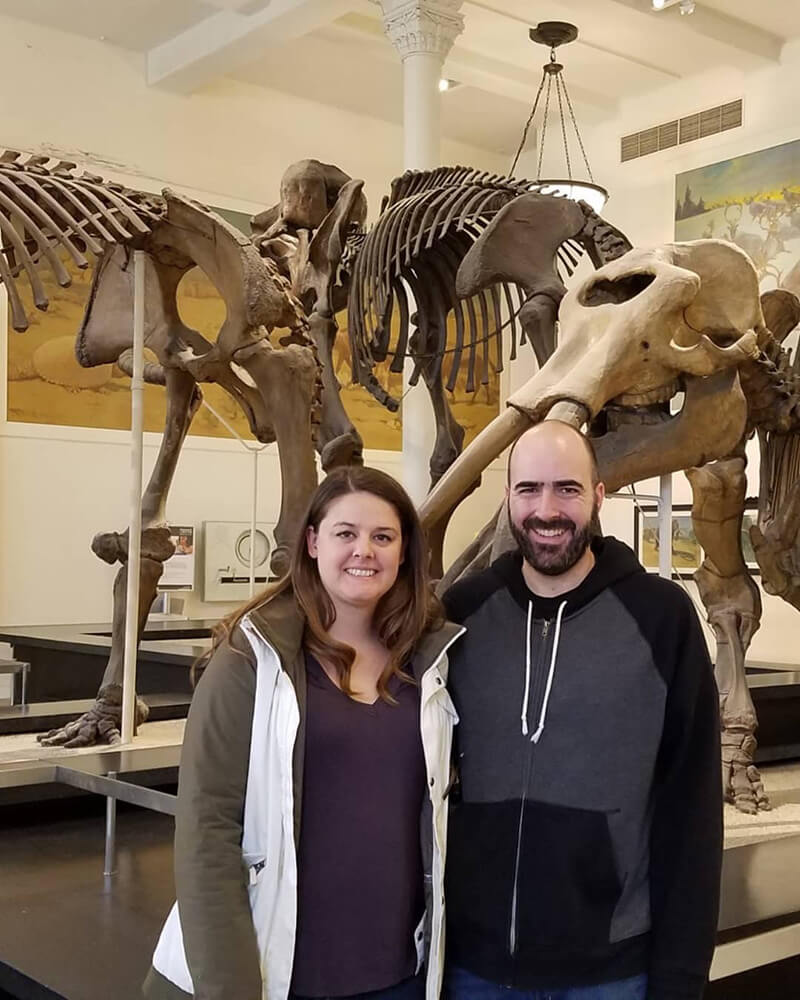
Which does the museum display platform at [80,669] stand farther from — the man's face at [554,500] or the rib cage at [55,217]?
the man's face at [554,500]

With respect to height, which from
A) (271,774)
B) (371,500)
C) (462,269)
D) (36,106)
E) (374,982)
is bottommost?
(374,982)

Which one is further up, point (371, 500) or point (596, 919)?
point (371, 500)

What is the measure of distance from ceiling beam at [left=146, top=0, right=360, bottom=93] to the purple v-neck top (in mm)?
9083

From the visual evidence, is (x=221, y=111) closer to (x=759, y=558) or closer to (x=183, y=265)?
(x=183, y=265)

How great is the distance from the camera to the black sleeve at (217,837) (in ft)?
6.00

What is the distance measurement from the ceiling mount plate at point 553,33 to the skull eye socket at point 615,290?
8.13 m

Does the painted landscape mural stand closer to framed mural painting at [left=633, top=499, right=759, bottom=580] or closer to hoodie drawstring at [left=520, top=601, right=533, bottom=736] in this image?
framed mural painting at [left=633, top=499, right=759, bottom=580]

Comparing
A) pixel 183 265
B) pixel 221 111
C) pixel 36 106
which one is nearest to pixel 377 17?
pixel 221 111

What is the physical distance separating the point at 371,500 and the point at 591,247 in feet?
9.43

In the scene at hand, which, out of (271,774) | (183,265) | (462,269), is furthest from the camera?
(183,265)

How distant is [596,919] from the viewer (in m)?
1.96

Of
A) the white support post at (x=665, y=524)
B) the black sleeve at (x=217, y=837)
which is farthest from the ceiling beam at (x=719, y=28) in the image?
the black sleeve at (x=217, y=837)

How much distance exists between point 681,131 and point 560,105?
129 cm

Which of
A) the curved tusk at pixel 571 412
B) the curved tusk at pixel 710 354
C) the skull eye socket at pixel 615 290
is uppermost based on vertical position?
the skull eye socket at pixel 615 290
